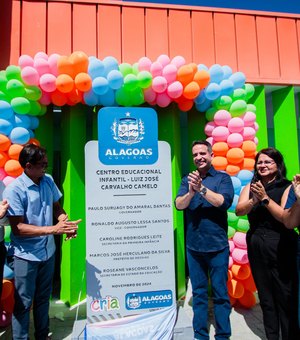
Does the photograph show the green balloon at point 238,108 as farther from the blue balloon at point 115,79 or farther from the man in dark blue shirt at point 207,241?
the blue balloon at point 115,79

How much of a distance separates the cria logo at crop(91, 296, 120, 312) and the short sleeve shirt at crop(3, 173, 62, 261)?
546 mm

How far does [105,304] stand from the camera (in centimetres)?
255

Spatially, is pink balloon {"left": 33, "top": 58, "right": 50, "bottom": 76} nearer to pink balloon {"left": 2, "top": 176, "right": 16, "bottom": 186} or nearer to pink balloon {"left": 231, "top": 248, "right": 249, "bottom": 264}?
pink balloon {"left": 2, "top": 176, "right": 16, "bottom": 186}

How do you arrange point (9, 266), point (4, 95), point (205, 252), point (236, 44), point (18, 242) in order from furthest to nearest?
point (236, 44) → point (4, 95) → point (9, 266) → point (205, 252) → point (18, 242)

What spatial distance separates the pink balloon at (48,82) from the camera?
306cm

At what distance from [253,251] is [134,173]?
115 centimetres

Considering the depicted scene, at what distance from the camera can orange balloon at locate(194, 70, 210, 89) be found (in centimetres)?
330

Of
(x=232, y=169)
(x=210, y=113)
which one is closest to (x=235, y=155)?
(x=232, y=169)

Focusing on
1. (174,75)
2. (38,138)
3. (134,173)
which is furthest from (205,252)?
(38,138)

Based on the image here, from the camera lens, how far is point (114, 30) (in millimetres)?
3775

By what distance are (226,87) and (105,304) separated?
8.32 feet

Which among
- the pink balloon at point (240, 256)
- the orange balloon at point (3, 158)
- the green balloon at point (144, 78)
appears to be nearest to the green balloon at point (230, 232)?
the pink balloon at point (240, 256)

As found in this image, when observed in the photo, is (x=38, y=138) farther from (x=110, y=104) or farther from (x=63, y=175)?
(x=110, y=104)

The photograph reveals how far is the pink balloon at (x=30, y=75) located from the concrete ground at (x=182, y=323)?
2.18 m
